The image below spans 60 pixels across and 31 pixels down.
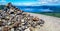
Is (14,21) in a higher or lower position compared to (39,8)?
lower

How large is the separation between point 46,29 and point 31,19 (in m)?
0.81

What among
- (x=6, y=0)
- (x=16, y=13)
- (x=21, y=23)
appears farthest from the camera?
(x=6, y=0)

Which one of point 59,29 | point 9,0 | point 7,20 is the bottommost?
point 59,29

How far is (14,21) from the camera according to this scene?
596 centimetres

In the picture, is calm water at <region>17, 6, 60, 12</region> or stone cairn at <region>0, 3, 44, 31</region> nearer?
stone cairn at <region>0, 3, 44, 31</region>

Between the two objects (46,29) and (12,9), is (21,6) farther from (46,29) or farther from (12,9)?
(46,29)

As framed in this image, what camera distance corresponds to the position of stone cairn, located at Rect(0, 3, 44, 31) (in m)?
5.63

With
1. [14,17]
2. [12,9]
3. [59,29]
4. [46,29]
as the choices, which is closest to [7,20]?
[14,17]

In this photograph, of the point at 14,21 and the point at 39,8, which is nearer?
the point at 14,21

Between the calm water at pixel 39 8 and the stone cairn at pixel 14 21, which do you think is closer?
the stone cairn at pixel 14 21

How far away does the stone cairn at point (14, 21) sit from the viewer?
563 centimetres

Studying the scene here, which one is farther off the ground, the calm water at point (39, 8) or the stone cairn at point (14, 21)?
the calm water at point (39, 8)

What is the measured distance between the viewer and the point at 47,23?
6770 millimetres

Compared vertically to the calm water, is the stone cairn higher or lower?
lower
